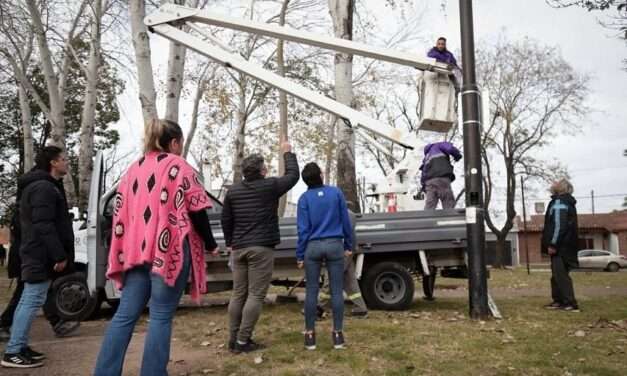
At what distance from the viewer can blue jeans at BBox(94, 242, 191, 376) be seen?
3320 mm

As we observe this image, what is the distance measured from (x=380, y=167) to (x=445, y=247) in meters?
29.9

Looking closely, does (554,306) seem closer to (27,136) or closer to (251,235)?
(251,235)

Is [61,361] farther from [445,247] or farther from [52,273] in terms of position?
Result: [445,247]

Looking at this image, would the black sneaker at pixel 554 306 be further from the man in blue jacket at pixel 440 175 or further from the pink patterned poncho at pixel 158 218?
the pink patterned poncho at pixel 158 218

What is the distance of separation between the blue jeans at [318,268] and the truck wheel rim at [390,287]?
2450 mm

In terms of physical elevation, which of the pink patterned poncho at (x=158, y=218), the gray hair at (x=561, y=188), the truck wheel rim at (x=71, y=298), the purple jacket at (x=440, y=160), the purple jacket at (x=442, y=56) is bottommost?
the truck wheel rim at (x=71, y=298)

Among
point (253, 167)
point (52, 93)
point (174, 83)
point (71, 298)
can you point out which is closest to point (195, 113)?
point (52, 93)

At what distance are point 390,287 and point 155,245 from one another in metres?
4.83

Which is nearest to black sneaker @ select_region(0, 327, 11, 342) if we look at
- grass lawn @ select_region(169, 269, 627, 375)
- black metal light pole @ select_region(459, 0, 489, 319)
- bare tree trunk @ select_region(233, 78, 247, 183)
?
grass lawn @ select_region(169, 269, 627, 375)

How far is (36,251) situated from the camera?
4.91 meters

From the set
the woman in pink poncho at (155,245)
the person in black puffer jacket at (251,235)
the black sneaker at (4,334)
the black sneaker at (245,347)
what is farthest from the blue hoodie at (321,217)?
the black sneaker at (4,334)

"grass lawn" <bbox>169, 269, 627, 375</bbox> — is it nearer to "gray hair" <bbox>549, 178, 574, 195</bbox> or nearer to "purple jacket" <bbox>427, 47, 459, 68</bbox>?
"gray hair" <bbox>549, 178, 574, 195</bbox>

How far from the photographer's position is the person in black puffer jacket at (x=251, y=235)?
505 centimetres

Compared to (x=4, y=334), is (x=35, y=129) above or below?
above
